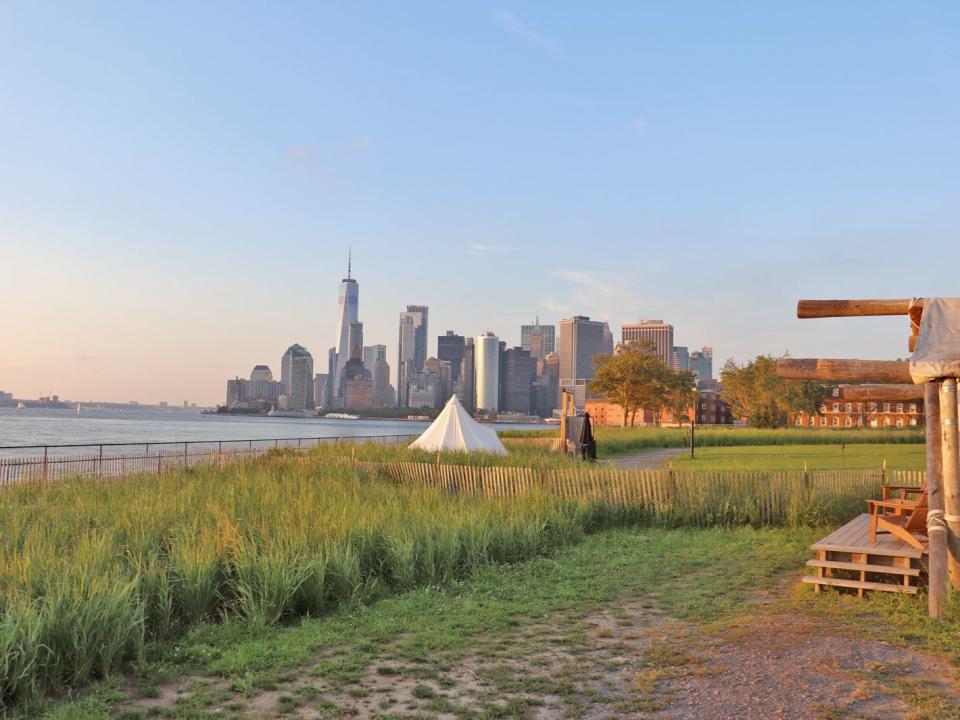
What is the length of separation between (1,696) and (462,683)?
10.4ft

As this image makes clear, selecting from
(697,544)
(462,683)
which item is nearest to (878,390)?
(697,544)

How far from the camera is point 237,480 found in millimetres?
17109

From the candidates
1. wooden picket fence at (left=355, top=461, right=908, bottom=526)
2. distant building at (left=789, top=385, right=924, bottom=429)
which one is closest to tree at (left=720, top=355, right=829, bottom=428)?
distant building at (left=789, top=385, right=924, bottom=429)

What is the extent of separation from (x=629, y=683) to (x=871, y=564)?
14.8 feet

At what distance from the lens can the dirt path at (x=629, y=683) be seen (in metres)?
5.13

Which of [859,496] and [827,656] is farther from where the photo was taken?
[859,496]

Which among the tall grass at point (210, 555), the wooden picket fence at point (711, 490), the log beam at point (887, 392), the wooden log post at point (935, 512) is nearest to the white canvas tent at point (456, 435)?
the wooden picket fence at point (711, 490)

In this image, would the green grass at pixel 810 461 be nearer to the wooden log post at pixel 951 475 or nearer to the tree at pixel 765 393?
the wooden log post at pixel 951 475

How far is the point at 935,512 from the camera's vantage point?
25.3 ft

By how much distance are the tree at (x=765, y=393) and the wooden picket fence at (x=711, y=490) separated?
64870 millimetres

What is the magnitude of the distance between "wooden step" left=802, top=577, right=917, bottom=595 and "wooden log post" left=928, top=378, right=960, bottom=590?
752 mm

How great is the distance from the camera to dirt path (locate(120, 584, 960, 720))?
5.13 m

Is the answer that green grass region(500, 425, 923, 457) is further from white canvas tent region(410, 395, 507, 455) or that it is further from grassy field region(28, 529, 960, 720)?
grassy field region(28, 529, 960, 720)

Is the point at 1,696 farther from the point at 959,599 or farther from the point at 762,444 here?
the point at 762,444
